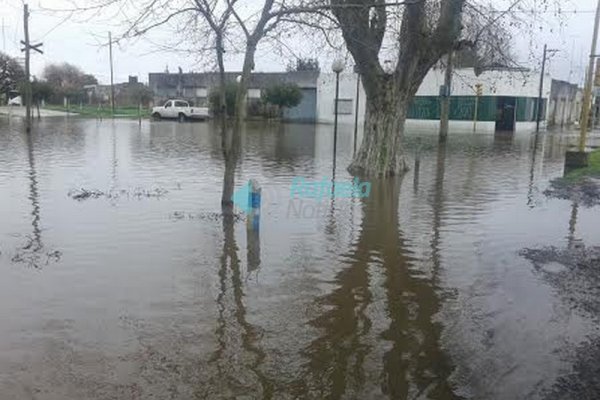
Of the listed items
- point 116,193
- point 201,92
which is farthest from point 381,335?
point 201,92

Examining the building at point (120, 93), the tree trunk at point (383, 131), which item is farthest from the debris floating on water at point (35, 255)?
the building at point (120, 93)

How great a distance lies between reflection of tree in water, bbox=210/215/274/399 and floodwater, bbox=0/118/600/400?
16 mm

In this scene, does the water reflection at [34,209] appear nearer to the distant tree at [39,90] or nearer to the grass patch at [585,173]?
the grass patch at [585,173]

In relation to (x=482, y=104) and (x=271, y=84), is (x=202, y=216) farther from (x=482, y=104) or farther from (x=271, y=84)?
(x=271, y=84)

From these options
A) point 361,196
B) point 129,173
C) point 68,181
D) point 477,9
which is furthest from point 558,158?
point 68,181

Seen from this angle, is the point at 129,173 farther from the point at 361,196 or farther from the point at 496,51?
the point at 496,51

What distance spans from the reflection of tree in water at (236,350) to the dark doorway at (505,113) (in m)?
40.5

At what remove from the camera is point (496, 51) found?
49.4ft

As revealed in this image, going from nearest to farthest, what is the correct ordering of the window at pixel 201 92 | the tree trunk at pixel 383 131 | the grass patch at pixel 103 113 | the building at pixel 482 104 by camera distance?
the tree trunk at pixel 383 131
the building at pixel 482 104
the grass patch at pixel 103 113
the window at pixel 201 92

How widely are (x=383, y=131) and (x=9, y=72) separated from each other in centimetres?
5861

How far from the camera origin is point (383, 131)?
15.6 m

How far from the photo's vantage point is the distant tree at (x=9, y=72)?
62.6 m

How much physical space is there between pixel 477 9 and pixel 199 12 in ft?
23.9

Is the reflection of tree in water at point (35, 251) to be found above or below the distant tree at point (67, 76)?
below
